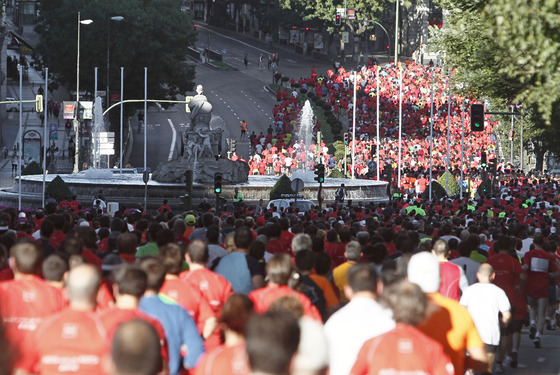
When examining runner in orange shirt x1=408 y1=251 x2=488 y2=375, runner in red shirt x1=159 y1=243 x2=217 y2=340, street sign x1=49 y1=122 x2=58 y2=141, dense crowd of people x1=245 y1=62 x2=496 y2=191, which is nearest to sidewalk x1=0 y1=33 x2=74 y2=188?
street sign x1=49 y1=122 x2=58 y2=141

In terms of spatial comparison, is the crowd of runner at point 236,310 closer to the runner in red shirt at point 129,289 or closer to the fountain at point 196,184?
the runner in red shirt at point 129,289

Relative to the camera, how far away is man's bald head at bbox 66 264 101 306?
7848 mm

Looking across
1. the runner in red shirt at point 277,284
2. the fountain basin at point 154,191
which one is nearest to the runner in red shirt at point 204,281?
the runner in red shirt at point 277,284

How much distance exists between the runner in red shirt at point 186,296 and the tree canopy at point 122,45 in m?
63.9

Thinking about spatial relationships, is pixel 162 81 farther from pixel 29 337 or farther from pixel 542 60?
pixel 29 337

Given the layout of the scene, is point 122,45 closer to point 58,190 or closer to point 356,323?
point 58,190

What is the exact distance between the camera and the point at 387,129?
67188mm

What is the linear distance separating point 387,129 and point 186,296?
57563 mm

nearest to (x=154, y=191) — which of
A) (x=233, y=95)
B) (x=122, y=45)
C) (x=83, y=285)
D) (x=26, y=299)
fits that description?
(x=122, y=45)

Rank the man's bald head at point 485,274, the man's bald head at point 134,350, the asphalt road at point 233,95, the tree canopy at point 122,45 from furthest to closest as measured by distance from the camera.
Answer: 1. the asphalt road at point 233,95
2. the tree canopy at point 122,45
3. the man's bald head at point 485,274
4. the man's bald head at point 134,350

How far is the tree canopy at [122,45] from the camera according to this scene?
74500 millimetres

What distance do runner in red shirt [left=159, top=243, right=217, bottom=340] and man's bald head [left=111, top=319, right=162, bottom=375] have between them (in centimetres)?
342

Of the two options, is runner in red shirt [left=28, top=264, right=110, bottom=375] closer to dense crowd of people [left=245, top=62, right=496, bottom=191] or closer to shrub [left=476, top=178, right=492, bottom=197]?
shrub [left=476, top=178, right=492, bottom=197]

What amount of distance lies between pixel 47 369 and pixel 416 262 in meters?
2.75
